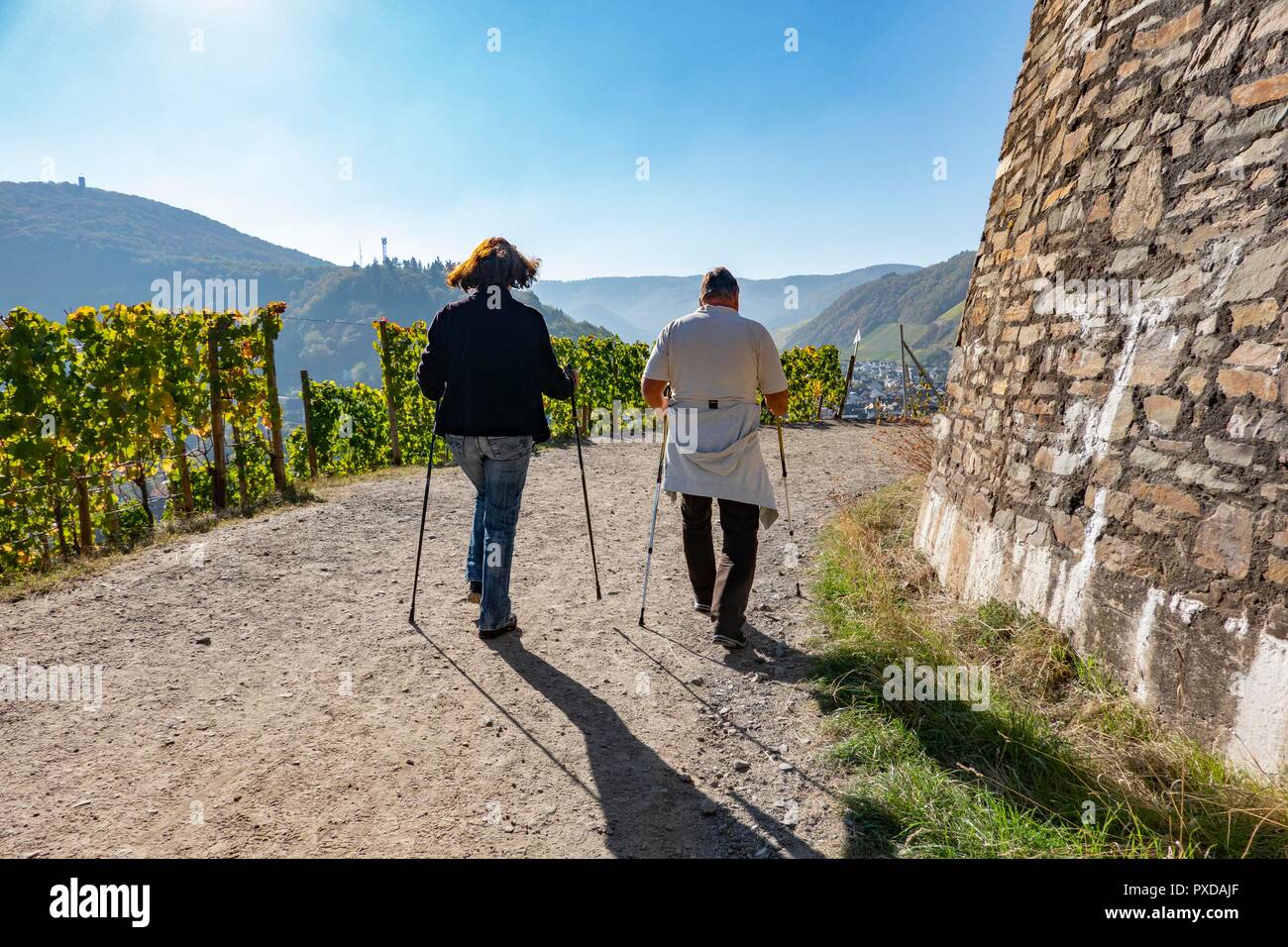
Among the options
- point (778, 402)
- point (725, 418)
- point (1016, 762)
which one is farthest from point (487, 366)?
point (1016, 762)

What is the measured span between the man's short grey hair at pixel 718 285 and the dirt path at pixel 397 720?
94.0 inches

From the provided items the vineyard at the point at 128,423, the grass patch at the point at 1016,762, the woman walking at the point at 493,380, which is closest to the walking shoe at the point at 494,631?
the woman walking at the point at 493,380

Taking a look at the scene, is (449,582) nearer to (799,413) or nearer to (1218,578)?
(1218,578)

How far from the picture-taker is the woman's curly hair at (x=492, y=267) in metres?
4.22

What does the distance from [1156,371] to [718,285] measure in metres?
2.45

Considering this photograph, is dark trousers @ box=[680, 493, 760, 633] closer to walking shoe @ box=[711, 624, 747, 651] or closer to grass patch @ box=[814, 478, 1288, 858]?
walking shoe @ box=[711, 624, 747, 651]

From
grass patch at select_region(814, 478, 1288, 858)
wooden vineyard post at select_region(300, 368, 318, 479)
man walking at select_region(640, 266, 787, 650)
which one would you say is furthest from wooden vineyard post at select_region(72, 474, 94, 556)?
grass patch at select_region(814, 478, 1288, 858)

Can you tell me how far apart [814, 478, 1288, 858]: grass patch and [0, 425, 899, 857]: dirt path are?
0.92 ft

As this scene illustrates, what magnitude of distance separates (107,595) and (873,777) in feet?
18.9

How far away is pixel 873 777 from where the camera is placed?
9.54ft

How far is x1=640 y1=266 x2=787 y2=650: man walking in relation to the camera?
422cm

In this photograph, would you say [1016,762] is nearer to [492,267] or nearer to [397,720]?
[397,720]

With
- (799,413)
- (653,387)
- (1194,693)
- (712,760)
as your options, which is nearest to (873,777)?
(712,760)
